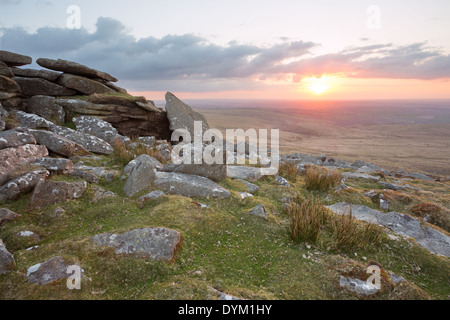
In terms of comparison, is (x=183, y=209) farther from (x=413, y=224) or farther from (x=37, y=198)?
(x=413, y=224)

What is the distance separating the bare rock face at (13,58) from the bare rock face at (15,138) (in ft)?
25.2

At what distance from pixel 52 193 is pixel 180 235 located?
3458mm

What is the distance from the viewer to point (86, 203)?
5.97 m

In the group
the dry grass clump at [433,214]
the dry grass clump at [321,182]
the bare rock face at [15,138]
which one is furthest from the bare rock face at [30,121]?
the dry grass clump at [433,214]

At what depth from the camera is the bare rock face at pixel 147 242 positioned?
407 centimetres

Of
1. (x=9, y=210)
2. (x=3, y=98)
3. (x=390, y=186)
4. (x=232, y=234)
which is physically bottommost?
(x=390, y=186)

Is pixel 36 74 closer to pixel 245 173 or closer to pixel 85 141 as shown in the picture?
pixel 85 141

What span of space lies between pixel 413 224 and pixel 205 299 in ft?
19.9

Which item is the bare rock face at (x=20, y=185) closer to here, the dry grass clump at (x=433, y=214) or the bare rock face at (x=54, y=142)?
the bare rock face at (x=54, y=142)

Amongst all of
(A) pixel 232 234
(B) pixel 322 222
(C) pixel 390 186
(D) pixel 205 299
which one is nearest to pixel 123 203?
(A) pixel 232 234

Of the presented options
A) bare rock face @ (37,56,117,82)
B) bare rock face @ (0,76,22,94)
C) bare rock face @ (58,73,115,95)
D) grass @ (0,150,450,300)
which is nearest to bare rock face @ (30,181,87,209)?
grass @ (0,150,450,300)

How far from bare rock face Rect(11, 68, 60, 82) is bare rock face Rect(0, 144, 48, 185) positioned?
27.5 feet

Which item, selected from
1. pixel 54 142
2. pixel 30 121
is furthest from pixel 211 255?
pixel 30 121

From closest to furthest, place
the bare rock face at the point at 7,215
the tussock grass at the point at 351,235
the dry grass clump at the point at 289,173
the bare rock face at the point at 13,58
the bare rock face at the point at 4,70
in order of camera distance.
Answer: the tussock grass at the point at 351,235 < the bare rock face at the point at 7,215 < the dry grass clump at the point at 289,173 < the bare rock face at the point at 4,70 < the bare rock face at the point at 13,58
